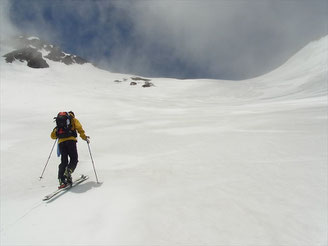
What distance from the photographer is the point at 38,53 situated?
10050cm

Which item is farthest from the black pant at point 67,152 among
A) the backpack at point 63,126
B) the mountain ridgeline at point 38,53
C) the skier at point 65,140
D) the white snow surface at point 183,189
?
the mountain ridgeline at point 38,53

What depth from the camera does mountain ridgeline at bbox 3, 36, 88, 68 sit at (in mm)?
91231

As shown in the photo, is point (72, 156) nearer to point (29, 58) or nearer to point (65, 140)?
point (65, 140)

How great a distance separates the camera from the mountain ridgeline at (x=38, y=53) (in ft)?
299

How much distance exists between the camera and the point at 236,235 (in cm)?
325

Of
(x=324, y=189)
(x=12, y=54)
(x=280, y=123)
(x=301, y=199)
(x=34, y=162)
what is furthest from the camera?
Result: (x=12, y=54)

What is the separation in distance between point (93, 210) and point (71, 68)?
360 feet

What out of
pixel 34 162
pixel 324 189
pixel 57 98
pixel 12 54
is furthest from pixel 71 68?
pixel 324 189

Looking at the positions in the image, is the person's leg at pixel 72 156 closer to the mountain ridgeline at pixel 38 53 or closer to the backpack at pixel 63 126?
the backpack at pixel 63 126

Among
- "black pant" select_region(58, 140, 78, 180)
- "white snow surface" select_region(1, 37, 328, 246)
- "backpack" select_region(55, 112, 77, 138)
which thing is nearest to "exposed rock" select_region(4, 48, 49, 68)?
"white snow surface" select_region(1, 37, 328, 246)

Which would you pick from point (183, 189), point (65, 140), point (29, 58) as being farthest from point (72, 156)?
point (29, 58)

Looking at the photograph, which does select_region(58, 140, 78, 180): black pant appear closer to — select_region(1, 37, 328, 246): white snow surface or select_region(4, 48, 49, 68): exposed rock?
select_region(1, 37, 328, 246): white snow surface

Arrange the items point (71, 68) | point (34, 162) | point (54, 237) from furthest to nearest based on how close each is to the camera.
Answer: point (71, 68) < point (34, 162) < point (54, 237)

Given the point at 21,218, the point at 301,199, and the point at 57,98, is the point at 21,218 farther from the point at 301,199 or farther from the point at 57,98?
the point at 57,98
